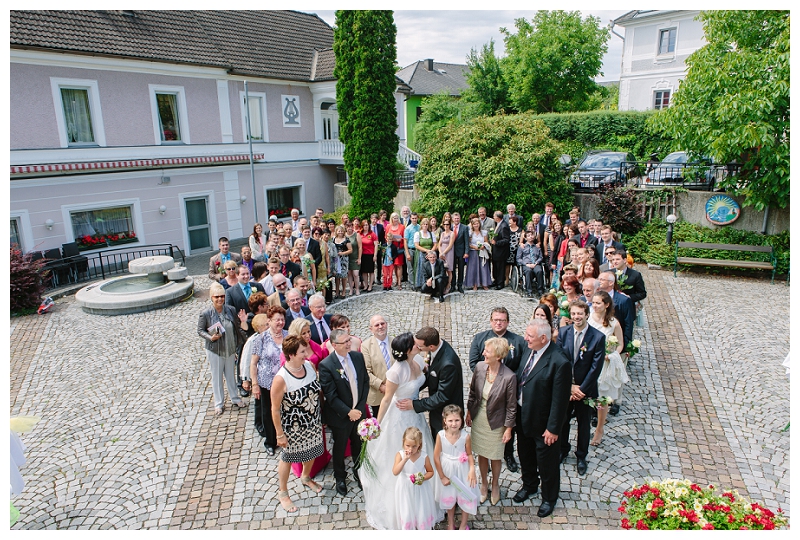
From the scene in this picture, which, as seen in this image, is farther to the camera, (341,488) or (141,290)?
(141,290)

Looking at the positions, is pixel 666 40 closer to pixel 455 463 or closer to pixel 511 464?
pixel 511 464

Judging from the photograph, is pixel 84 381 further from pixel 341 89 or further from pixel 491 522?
pixel 341 89

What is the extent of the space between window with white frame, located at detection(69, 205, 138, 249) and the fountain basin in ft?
14.7

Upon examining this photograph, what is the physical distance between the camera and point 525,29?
1406 inches

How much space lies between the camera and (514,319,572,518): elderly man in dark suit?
482cm

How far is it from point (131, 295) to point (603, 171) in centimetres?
1472

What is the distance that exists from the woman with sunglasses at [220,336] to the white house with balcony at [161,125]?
10950mm

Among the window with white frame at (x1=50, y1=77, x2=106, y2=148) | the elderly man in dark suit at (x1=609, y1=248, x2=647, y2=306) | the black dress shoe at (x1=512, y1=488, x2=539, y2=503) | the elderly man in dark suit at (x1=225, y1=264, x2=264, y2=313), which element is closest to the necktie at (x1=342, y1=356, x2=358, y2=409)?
the black dress shoe at (x1=512, y1=488, x2=539, y2=503)

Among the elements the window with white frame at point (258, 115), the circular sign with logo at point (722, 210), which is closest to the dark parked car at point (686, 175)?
the circular sign with logo at point (722, 210)

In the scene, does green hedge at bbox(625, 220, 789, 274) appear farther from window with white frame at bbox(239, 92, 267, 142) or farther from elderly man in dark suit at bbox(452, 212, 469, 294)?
window with white frame at bbox(239, 92, 267, 142)

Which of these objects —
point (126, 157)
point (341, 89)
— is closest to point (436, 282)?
point (341, 89)

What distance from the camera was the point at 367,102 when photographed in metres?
17.5

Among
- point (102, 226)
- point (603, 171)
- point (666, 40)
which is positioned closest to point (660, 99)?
point (666, 40)

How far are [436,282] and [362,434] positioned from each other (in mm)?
6890
